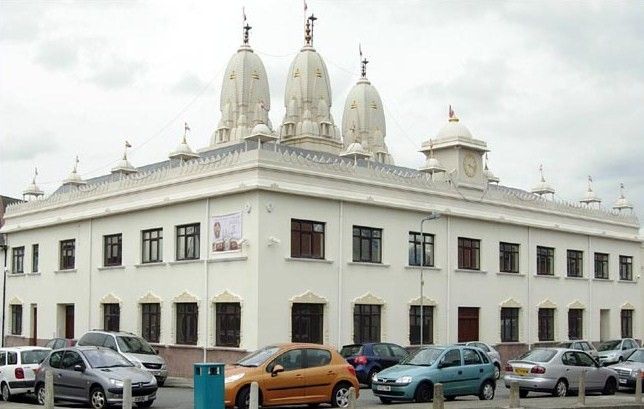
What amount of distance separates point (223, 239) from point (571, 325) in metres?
22.0

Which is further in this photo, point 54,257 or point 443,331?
point 54,257

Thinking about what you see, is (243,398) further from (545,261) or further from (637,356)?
(545,261)

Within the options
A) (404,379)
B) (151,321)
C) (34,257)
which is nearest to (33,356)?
(404,379)

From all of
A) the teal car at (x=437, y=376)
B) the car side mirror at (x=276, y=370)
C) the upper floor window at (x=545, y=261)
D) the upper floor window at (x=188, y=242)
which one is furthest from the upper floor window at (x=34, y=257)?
the car side mirror at (x=276, y=370)

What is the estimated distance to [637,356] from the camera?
32.2 meters

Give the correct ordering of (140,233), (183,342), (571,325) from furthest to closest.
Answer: (571,325)
(140,233)
(183,342)

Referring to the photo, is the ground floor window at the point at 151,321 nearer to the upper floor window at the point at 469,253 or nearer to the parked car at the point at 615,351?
the upper floor window at the point at 469,253

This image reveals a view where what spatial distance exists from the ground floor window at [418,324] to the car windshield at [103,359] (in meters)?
17.3

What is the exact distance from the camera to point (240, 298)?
33656 millimetres

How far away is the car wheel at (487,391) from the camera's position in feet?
84.8

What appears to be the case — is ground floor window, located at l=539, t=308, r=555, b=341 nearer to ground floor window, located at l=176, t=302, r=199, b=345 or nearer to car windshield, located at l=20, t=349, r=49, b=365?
ground floor window, located at l=176, t=302, r=199, b=345

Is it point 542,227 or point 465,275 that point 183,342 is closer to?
point 465,275

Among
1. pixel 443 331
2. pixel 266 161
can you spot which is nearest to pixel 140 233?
pixel 266 161

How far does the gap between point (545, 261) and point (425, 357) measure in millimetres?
22878
